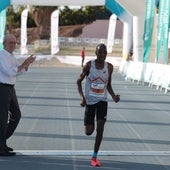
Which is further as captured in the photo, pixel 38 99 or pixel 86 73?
pixel 38 99

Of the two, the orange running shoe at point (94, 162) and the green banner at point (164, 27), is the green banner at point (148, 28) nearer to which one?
the green banner at point (164, 27)

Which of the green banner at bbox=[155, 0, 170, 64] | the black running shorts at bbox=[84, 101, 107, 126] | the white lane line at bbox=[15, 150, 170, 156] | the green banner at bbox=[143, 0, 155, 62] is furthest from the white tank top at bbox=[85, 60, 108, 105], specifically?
the green banner at bbox=[143, 0, 155, 62]

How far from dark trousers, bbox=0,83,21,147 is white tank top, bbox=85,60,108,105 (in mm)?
1266

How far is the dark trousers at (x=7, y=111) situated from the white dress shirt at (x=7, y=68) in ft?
0.36

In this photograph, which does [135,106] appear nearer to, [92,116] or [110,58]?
[92,116]

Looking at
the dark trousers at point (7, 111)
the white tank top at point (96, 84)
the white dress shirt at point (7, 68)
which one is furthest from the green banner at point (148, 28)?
the white tank top at point (96, 84)

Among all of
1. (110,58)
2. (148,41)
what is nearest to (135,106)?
(148,41)

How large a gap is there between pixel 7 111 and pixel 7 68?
2.11 feet

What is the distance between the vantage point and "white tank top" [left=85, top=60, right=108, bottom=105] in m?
7.52

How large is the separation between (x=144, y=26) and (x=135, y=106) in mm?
15170

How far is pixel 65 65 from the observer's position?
5588 centimetres

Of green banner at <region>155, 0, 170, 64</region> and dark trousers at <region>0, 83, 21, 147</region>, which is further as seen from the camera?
green banner at <region>155, 0, 170, 64</region>

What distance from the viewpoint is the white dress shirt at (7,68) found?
26.1 feet

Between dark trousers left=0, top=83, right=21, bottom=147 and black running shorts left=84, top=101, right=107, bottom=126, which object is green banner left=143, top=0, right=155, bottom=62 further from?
black running shorts left=84, top=101, right=107, bottom=126
